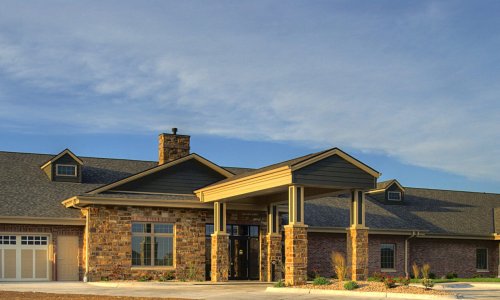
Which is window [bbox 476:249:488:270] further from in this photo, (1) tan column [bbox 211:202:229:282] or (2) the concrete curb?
(2) the concrete curb

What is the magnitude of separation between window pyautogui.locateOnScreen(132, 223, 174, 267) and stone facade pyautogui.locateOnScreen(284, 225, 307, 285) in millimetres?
7886

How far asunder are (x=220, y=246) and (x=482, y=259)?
17723mm

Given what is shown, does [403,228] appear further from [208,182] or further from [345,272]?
[345,272]

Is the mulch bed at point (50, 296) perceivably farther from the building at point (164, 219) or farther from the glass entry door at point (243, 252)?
the glass entry door at point (243, 252)

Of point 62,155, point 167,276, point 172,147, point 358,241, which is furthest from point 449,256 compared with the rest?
point 62,155

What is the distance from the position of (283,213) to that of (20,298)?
15.7 meters

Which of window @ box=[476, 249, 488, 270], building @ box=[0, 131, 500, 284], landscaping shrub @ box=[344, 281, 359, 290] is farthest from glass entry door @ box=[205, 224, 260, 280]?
window @ box=[476, 249, 488, 270]

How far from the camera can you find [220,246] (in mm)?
30141

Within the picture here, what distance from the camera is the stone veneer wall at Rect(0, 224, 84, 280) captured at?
30.1 m

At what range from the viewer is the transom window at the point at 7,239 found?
2994cm

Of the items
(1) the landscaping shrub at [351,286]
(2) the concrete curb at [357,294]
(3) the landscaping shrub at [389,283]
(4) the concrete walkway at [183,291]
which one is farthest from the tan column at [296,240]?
(3) the landscaping shrub at [389,283]

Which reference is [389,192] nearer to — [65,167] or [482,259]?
[482,259]

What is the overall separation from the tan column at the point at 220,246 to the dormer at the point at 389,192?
564 inches

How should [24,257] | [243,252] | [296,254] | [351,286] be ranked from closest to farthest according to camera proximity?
[351,286]
[296,254]
[24,257]
[243,252]
